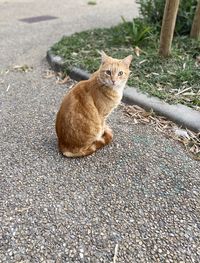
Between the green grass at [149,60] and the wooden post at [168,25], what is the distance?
121mm

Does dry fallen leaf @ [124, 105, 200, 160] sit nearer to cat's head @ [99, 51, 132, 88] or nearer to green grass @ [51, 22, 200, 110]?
green grass @ [51, 22, 200, 110]

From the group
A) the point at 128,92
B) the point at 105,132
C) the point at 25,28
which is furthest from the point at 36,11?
the point at 105,132

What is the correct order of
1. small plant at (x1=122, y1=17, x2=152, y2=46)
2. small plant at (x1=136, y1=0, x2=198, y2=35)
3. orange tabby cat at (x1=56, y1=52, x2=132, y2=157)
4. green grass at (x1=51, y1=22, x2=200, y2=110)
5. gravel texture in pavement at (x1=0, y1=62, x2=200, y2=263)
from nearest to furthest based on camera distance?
gravel texture in pavement at (x1=0, y1=62, x2=200, y2=263) < orange tabby cat at (x1=56, y1=52, x2=132, y2=157) < green grass at (x1=51, y1=22, x2=200, y2=110) < small plant at (x1=122, y1=17, x2=152, y2=46) < small plant at (x1=136, y1=0, x2=198, y2=35)

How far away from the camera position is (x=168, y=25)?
3.87m

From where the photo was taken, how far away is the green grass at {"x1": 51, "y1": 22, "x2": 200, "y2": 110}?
3.47 metres

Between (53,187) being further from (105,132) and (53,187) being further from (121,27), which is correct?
(121,27)

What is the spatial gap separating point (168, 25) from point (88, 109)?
83.4 inches

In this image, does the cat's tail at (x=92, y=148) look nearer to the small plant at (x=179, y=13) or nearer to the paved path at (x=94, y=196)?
the paved path at (x=94, y=196)

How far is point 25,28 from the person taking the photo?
6312 mm

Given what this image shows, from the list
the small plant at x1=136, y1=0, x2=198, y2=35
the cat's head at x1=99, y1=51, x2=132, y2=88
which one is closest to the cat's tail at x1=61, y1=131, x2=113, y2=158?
the cat's head at x1=99, y1=51, x2=132, y2=88

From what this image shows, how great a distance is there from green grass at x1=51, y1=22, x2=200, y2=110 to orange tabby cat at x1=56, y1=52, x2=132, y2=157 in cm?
99

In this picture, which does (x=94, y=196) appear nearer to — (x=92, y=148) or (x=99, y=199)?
(x=99, y=199)

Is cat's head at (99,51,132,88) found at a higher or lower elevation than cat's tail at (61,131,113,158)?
higher

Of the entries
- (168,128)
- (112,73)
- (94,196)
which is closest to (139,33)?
(168,128)
